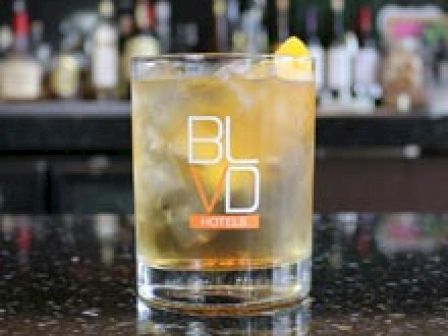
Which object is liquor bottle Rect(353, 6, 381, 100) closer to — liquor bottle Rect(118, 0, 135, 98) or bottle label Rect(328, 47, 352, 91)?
bottle label Rect(328, 47, 352, 91)

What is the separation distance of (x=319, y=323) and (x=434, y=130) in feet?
5.38

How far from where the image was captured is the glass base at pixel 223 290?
437mm

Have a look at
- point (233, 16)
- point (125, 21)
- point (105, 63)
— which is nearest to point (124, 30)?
point (125, 21)

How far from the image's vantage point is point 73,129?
1959mm

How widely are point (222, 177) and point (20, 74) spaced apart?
6.16ft

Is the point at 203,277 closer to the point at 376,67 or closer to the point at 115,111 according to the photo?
the point at 115,111

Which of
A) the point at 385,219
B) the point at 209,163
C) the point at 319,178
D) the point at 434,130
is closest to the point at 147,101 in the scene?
the point at 209,163

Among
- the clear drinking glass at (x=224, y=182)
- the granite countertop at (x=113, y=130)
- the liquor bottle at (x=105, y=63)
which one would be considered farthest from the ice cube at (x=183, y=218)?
the liquor bottle at (x=105, y=63)

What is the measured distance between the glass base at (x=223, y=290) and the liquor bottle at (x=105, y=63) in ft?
5.99

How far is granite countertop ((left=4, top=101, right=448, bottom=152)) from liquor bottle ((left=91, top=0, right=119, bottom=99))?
243 millimetres

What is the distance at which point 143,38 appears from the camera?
2.32 metres

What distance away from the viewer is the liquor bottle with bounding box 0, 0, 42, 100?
7.31 feet

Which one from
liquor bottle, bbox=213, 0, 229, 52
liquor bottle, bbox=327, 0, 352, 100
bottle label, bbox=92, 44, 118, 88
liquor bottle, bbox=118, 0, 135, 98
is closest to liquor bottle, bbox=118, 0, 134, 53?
liquor bottle, bbox=118, 0, 135, 98

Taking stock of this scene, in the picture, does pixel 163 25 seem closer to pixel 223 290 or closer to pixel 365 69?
pixel 365 69
